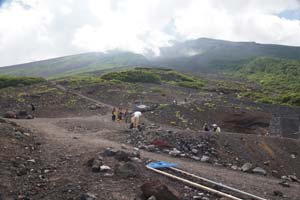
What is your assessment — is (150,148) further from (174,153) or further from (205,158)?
(205,158)

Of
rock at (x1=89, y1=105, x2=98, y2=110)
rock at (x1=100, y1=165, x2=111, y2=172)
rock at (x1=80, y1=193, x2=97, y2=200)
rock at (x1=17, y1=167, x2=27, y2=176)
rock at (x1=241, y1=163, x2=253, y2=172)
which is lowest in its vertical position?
rock at (x1=241, y1=163, x2=253, y2=172)

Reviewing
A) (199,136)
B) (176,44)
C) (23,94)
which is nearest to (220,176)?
(199,136)

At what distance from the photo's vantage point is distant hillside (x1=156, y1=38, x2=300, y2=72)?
380ft

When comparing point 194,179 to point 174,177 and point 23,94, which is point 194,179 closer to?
point 174,177

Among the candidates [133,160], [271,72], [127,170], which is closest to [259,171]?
[133,160]

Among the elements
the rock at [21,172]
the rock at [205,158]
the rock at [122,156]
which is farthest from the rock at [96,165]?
the rock at [205,158]

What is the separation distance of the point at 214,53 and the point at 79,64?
4541cm

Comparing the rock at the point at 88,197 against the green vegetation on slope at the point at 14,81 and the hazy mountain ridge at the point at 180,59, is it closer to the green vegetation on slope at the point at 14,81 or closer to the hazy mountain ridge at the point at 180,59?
the green vegetation on slope at the point at 14,81

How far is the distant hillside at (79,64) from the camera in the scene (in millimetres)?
117812

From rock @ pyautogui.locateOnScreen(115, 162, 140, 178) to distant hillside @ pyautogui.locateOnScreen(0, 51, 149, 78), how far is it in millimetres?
103665

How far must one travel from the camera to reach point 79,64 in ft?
430

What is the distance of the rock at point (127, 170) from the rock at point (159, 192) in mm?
1348

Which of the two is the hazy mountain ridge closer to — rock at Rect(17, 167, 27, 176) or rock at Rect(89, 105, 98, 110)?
rock at Rect(89, 105, 98, 110)

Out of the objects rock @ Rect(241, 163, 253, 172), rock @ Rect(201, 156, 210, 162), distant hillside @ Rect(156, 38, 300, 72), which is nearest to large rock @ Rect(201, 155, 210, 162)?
rock @ Rect(201, 156, 210, 162)
